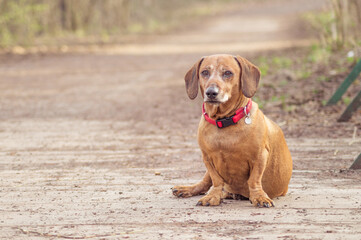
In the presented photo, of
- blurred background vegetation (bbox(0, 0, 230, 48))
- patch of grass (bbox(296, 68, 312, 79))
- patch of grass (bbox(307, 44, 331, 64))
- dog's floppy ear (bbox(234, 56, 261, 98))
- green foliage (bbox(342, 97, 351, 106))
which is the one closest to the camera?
dog's floppy ear (bbox(234, 56, 261, 98))

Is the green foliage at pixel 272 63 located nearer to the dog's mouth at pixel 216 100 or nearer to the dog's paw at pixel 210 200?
the dog's paw at pixel 210 200

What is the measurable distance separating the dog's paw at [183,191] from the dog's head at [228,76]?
2.82 feet

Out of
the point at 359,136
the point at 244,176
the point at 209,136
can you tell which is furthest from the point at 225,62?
the point at 359,136

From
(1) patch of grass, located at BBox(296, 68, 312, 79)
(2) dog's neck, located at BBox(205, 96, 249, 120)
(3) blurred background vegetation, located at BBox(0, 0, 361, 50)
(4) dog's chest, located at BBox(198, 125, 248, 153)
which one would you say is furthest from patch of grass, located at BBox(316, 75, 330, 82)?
(4) dog's chest, located at BBox(198, 125, 248, 153)

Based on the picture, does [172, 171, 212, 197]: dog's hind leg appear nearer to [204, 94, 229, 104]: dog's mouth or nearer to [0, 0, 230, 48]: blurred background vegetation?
[204, 94, 229, 104]: dog's mouth

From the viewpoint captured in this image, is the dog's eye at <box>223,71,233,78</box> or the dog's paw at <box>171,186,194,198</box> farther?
the dog's paw at <box>171,186,194,198</box>

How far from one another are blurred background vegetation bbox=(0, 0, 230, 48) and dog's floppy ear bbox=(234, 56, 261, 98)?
1453 cm

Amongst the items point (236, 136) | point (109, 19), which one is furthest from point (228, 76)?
point (109, 19)

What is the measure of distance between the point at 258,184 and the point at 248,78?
857 mm

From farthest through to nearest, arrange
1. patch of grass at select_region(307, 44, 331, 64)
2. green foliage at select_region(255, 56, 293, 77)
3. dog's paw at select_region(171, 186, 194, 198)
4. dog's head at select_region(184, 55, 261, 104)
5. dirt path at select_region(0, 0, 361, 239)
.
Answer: green foliage at select_region(255, 56, 293, 77) → patch of grass at select_region(307, 44, 331, 64) → dog's paw at select_region(171, 186, 194, 198) → dog's head at select_region(184, 55, 261, 104) → dirt path at select_region(0, 0, 361, 239)

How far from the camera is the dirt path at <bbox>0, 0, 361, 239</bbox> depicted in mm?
4223

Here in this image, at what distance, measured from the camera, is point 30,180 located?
5.80 meters

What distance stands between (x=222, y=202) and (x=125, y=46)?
16056mm

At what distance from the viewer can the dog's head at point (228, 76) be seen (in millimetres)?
4609
